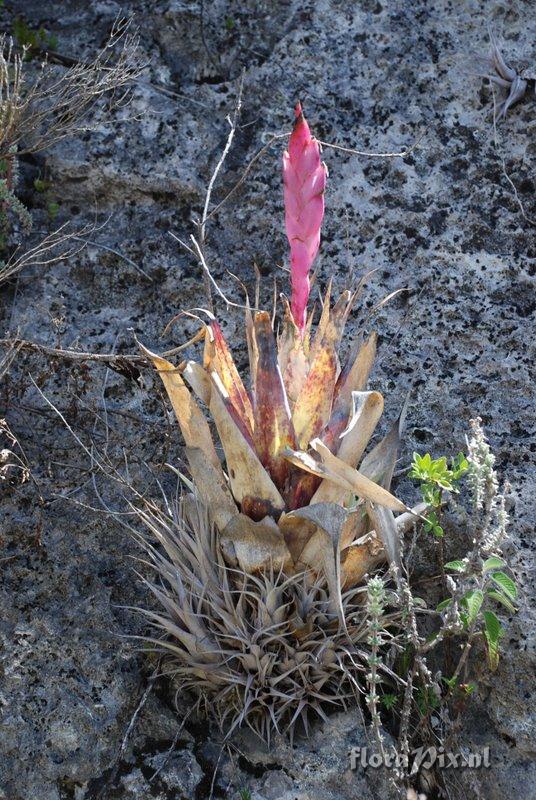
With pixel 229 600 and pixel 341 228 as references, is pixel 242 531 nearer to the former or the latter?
pixel 229 600

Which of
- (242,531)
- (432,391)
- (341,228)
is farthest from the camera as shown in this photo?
(341,228)

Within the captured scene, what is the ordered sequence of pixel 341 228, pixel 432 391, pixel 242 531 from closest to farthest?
pixel 242 531 < pixel 432 391 < pixel 341 228

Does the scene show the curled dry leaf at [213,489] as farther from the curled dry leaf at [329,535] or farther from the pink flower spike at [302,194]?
the pink flower spike at [302,194]

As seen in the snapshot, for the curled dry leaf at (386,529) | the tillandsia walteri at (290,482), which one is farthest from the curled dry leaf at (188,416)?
the curled dry leaf at (386,529)

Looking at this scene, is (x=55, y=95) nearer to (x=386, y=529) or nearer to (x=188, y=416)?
(x=188, y=416)

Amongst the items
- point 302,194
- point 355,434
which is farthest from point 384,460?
point 302,194

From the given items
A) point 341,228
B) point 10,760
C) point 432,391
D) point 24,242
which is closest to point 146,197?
point 24,242

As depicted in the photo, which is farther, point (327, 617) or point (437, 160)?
point (437, 160)
